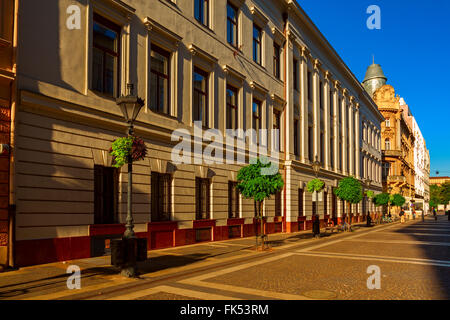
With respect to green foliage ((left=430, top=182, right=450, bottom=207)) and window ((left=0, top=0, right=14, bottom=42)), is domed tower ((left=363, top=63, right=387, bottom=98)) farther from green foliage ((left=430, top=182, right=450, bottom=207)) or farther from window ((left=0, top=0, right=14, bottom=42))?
window ((left=0, top=0, right=14, bottom=42))

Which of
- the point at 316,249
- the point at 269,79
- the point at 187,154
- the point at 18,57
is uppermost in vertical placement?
the point at 269,79

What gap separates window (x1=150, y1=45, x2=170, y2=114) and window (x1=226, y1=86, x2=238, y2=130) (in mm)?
5088

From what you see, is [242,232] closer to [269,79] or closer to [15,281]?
[269,79]

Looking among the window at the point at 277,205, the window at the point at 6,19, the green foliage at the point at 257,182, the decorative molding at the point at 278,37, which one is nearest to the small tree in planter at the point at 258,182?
the green foliage at the point at 257,182

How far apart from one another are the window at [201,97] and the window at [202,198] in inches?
107

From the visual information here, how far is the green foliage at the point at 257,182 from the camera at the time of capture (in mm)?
16531

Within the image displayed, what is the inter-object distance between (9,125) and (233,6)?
49.9ft

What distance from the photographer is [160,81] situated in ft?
57.1

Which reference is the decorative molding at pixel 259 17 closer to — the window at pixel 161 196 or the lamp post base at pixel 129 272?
the window at pixel 161 196

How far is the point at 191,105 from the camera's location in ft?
61.8

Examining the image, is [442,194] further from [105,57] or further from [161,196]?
[105,57]

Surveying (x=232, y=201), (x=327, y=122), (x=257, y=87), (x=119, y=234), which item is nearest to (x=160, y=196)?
(x=119, y=234)

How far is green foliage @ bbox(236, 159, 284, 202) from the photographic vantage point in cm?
1653
